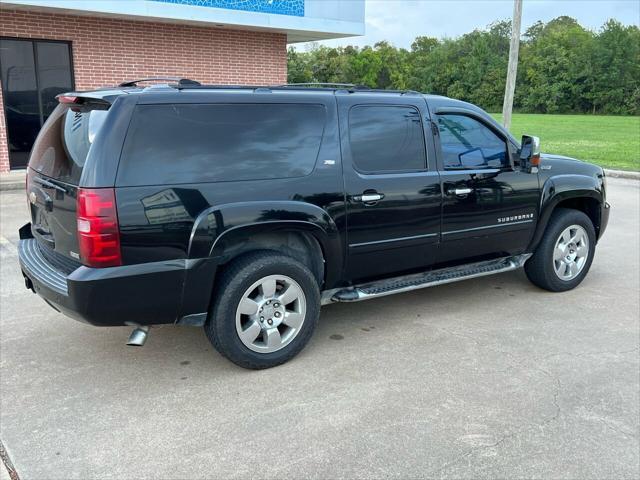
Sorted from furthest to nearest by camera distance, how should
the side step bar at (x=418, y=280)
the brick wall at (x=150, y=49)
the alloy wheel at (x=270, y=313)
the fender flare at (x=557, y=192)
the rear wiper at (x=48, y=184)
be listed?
1. the brick wall at (x=150, y=49)
2. the fender flare at (x=557, y=192)
3. the side step bar at (x=418, y=280)
4. the alloy wheel at (x=270, y=313)
5. the rear wiper at (x=48, y=184)

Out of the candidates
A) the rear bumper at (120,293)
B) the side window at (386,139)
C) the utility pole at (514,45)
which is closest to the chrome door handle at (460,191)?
the side window at (386,139)

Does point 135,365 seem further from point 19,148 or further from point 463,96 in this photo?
point 463,96

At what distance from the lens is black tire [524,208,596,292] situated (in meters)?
5.55

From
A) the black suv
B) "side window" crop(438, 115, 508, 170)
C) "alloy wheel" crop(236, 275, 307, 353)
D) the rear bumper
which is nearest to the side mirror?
the black suv

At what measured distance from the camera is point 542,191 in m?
5.36

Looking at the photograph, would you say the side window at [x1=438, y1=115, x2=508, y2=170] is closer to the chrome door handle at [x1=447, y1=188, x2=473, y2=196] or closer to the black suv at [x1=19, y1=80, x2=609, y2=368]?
the black suv at [x1=19, y1=80, x2=609, y2=368]

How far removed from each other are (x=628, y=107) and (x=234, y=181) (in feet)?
227

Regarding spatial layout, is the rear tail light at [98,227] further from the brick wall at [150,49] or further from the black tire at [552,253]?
the brick wall at [150,49]

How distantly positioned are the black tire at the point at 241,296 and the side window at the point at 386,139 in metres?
0.95

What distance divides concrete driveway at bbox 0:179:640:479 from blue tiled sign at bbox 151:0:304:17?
377 inches

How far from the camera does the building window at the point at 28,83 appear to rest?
12.1m

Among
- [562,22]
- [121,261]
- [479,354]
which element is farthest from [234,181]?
[562,22]

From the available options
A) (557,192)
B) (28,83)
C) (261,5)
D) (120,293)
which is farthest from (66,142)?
(261,5)

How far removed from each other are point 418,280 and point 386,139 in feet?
3.84
